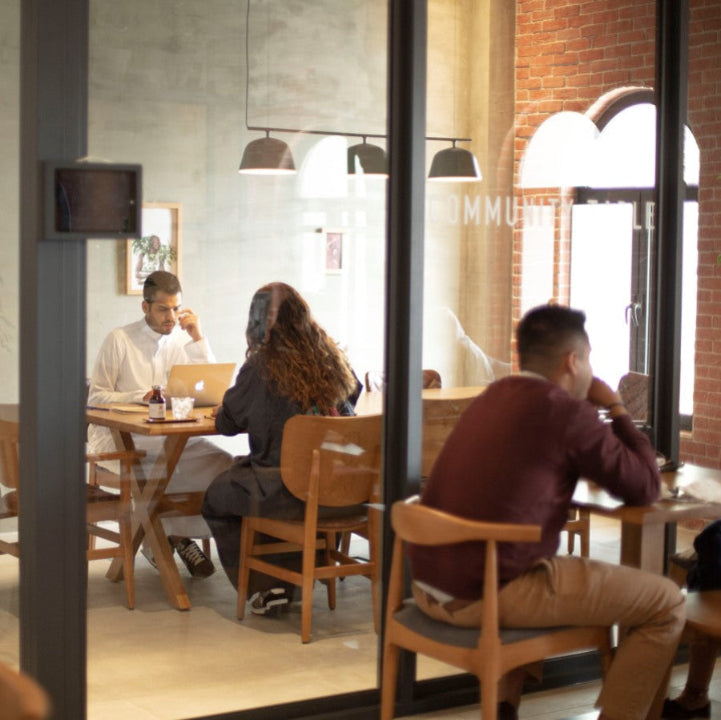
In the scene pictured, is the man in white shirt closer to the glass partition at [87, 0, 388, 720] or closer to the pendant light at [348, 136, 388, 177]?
the glass partition at [87, 0, 388, 720]

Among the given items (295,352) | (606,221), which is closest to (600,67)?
(606,221)

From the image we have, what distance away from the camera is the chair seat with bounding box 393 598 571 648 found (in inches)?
123

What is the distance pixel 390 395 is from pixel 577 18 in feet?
4.73

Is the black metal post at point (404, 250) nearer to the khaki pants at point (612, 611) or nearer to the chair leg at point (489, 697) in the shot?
the khaki pants at point (612, 611)

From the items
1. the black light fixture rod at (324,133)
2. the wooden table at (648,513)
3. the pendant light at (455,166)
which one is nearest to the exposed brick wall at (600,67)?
the pendant light at (455,166)

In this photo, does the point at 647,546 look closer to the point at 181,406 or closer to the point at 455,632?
the point at 455,632

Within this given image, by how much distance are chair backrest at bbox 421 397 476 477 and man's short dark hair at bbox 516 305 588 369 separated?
56 cm

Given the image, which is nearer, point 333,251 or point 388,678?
point 388,678

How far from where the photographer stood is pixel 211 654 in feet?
12.0

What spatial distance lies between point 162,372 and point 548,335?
1.06 metres

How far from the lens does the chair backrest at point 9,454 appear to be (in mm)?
3283

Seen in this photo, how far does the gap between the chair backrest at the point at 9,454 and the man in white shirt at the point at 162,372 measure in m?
0.19

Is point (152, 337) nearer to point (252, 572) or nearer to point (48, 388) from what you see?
point (48, 388)

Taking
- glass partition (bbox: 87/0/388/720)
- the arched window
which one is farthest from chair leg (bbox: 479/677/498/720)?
the arched window
